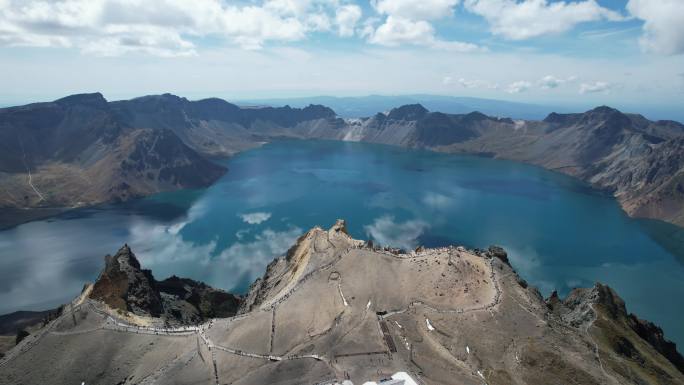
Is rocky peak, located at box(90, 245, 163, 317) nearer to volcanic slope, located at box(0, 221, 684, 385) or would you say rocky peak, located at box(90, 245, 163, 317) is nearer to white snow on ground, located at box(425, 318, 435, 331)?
volcanic slope, located at box(0, 221, 684, 385)

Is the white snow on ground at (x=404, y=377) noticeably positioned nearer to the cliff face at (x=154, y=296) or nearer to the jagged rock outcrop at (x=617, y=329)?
the jagged rock outcrop at (x=617, y=329)

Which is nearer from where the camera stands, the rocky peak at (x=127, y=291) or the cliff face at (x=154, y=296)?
the rocky peak at (x=127, y=291)

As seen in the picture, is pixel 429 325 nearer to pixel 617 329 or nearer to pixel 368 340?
pixel 368 340

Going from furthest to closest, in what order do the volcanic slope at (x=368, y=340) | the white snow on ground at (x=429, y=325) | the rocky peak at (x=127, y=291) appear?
the rocky peak at (x=127, y=291) < the white snow on ground at (x=429, y=325) < the volcanic slope at (x=368, y=340)

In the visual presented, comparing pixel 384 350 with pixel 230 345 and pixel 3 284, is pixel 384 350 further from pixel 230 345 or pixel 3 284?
pixel 3 284

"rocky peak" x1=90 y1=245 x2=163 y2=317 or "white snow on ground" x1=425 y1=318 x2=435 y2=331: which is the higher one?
"white snow on ground" x1=425 y1=318 x2=435 y2=331

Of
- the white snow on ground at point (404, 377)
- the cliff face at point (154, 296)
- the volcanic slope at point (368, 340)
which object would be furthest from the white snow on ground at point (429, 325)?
the cliff face at point (154, 296)

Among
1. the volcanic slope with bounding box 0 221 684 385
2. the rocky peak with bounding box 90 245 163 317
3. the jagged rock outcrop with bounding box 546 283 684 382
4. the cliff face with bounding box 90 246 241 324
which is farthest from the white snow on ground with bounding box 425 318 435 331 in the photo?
the rocky peak with bounding box 90 245 163 317
